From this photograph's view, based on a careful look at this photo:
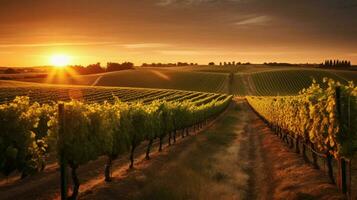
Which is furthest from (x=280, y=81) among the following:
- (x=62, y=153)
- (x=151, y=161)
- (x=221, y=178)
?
(x=62, y=153)

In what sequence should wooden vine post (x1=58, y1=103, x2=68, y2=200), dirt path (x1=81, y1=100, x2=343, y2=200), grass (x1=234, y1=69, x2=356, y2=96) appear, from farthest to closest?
grass (x1=234, y1=69, x2=356, y2=96) → dirt path (x1=81, y1=100, x2=343, y2=200) → wooden vine post (x1=58, y1=103, x2=68, y2=200)

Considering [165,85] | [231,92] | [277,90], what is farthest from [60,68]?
[277,90]

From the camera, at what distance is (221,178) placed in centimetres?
2284

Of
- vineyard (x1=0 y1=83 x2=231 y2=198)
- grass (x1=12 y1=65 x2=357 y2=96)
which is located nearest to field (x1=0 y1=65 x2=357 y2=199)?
vineyard (x1=0 y1=83 x2=231 y2=198)

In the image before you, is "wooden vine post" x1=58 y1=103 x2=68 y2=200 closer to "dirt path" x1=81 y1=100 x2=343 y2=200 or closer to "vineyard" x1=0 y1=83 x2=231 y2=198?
"vineyard" x1=0 y1=83 x2=231 y2=198

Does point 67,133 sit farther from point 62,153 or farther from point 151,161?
point 151,161

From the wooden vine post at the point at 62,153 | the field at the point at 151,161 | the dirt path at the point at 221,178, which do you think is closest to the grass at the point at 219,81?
the field at the point at 151,161

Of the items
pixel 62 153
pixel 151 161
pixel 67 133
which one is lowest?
pixel 151 161

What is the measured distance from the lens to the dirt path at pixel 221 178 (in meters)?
18.2

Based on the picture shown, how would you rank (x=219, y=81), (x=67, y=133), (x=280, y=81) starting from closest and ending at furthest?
(x=67, y=133) → (x=280, y=81) → (x=219, y=81)

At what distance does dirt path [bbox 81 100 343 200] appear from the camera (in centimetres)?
1819

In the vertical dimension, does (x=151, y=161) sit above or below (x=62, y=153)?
below

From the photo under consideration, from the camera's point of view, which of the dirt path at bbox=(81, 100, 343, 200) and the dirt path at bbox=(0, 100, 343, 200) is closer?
the dirt path at bbox=(81, 100, 343, 200)

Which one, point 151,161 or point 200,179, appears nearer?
point 200,179
